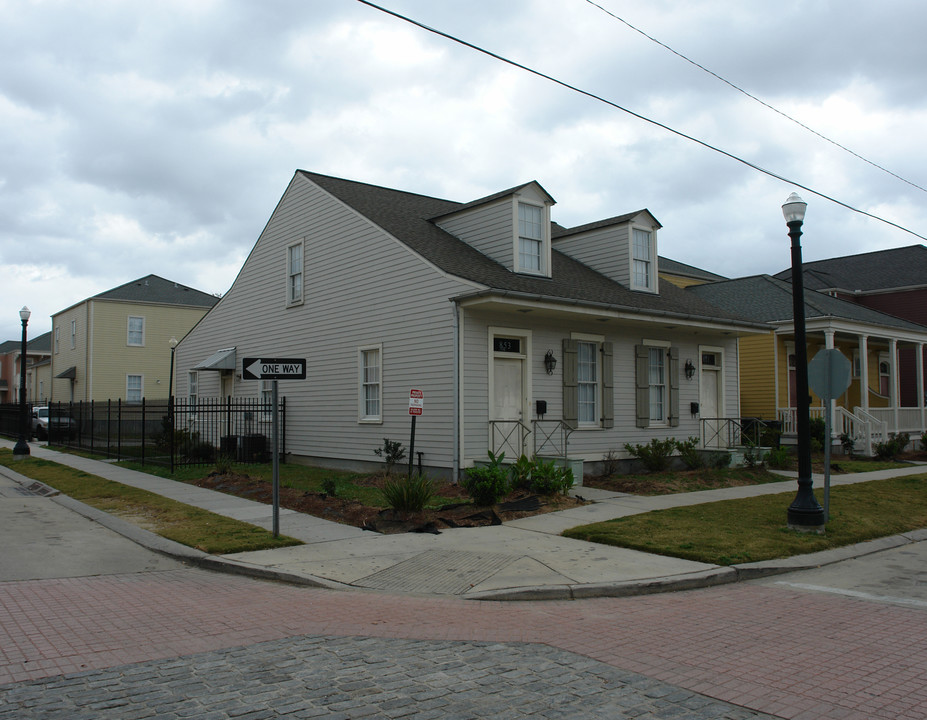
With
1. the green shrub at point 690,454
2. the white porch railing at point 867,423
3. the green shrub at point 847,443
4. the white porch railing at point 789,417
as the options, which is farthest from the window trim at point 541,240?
the green shrub at point 847,443

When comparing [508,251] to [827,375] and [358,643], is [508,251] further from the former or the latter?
[358,643]

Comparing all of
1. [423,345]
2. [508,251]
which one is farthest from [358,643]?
[508,251]

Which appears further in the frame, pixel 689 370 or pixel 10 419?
pixel 10 419

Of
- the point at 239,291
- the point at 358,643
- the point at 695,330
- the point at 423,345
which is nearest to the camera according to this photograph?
the point at 358,643

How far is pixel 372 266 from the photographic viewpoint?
1780 centimetres

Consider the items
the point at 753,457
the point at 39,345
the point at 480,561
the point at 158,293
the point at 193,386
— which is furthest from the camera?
the point at 39,345

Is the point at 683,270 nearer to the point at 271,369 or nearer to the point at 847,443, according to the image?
the point at 847,443

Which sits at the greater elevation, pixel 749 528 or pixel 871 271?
pixel 871 271

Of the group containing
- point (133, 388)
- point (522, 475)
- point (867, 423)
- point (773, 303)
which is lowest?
point (522, 475)

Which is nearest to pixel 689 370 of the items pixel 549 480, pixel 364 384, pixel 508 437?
pixel 508 437

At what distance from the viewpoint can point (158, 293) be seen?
42.1 meters

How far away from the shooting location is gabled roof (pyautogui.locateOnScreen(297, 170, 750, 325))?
1580 cm

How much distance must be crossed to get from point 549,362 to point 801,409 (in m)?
6.17

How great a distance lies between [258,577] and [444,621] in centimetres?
279
